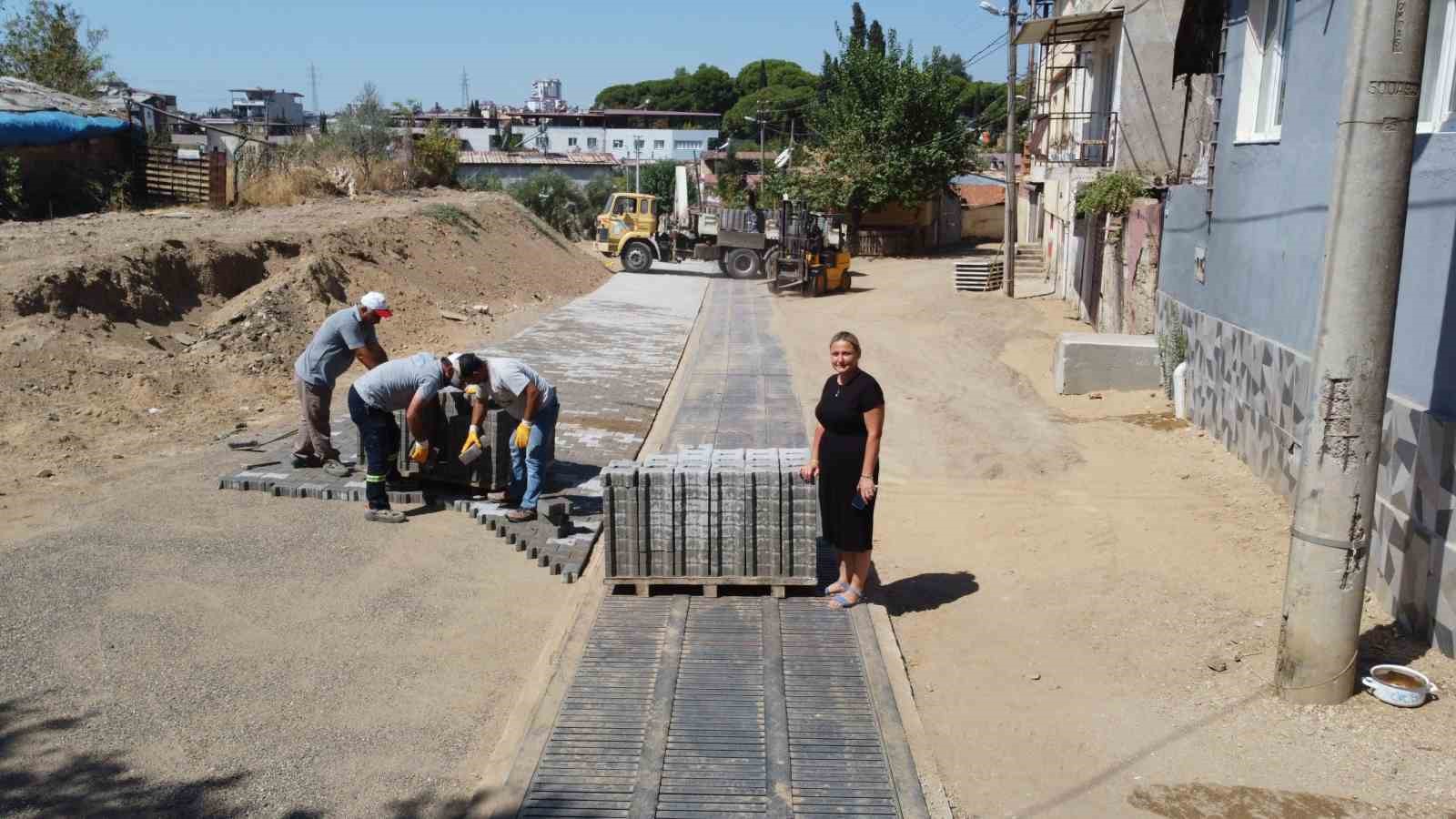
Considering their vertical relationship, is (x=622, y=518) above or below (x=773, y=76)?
below

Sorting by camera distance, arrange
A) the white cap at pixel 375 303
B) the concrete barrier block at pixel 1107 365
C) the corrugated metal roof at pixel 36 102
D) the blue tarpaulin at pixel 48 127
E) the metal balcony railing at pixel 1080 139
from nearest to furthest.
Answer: the white cap at pixel 375 303 → the concrete barrier block at pixel 1107 365 → the blue tarpaulin at pixel 48 127 → the corrugated metal roof at pixel 36 102 → the metal balcony railing at pixel 1080 139

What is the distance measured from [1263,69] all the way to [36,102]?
868 inches

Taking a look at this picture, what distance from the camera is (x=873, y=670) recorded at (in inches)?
242

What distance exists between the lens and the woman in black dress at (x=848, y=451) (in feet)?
22.2

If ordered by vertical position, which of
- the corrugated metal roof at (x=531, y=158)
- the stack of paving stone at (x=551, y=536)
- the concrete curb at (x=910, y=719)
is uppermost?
the corrugated metal roof at (x=531, y=158)

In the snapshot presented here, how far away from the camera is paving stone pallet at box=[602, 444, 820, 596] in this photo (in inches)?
280

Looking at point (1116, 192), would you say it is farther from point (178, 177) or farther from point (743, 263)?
point (178, 177)

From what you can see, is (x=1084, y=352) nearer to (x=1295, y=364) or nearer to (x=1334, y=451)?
(x=1295, y=364)

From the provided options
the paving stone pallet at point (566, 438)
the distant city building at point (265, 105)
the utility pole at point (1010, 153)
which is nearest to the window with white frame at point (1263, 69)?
the paving stone pallet at point (566, 438)

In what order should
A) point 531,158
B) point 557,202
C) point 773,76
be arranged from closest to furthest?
1. point 557,202
2. point 531,158
3. point 773,76

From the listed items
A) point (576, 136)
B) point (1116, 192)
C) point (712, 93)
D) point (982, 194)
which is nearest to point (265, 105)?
point (576, 136)

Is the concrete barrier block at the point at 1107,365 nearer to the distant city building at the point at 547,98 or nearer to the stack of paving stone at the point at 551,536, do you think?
the stack of paving stone at the point at 551,536

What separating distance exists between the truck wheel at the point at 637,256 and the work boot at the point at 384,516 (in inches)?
1060

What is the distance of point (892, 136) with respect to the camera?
130 feet
